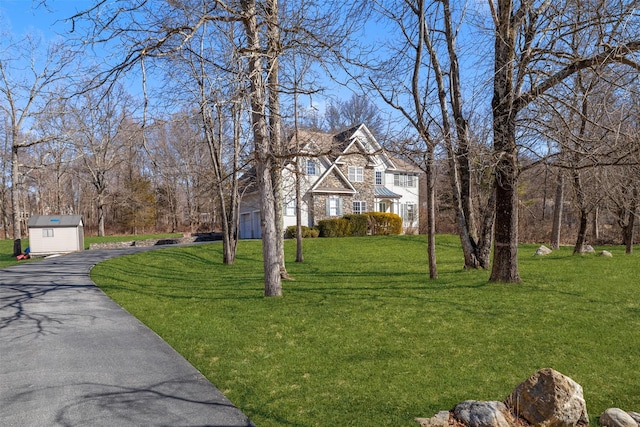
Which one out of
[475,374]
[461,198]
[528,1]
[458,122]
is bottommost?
[475,374]

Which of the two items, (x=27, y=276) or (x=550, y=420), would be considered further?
(x=27, y=276)

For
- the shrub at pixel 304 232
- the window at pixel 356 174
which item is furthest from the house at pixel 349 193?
the shrub at pixel 304 232

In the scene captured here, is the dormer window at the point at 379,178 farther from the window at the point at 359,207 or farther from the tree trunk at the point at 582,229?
the tree trunk at the point at 582,229

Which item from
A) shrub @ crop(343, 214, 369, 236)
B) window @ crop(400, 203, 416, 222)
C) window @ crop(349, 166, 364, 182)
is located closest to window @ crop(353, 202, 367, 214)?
window @ crop(349, 166, 364, 182)

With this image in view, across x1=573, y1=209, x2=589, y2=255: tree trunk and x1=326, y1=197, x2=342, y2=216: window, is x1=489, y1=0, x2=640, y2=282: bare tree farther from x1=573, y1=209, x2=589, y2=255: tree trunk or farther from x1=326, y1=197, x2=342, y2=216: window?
x1=326, y1=197, x2=342, y2=216: window

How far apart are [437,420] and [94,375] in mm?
3782

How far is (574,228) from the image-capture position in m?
32.1

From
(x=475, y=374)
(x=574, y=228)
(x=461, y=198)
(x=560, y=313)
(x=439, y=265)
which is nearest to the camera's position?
(x=475, y=374)

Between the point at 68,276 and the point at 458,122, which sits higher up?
the point at 458,122

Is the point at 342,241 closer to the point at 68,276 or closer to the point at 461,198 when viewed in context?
the point at 461,198

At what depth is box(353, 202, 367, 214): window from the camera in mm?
31319

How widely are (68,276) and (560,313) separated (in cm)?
1250

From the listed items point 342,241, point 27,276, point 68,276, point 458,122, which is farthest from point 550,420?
point 342,241

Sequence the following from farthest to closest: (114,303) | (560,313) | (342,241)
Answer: (342,241)
(114,303)
(560,313)
